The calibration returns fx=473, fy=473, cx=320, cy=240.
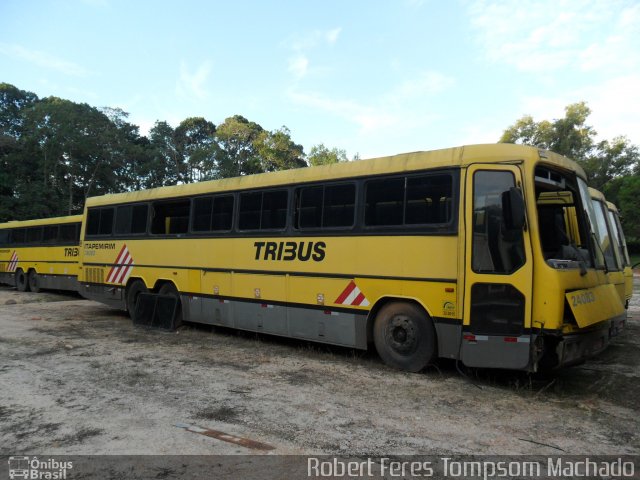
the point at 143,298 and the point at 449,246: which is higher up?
the point at 449,246

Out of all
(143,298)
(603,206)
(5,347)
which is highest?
(603,206)

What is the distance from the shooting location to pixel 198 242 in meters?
10.1

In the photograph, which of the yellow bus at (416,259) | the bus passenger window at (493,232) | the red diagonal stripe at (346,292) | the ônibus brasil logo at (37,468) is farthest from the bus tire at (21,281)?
the bus passenger window at (493,232)

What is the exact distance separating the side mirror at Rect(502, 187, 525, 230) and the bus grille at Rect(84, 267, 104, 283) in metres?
10.7

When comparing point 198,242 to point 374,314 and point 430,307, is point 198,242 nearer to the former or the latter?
point 374,314

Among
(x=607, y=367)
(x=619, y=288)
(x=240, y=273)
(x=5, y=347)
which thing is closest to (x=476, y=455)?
(x=607, y=367)

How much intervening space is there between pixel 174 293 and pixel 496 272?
7.47 m

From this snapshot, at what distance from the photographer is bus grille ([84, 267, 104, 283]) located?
12664 mm

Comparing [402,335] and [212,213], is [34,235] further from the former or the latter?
[402,335]

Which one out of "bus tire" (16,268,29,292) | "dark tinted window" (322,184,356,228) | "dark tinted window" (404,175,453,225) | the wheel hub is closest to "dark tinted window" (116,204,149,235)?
"dark tinted window" (322,184,356,228)

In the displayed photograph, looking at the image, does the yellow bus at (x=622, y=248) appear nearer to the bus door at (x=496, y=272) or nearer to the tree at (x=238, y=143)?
the bus door at (x=496, y=272)

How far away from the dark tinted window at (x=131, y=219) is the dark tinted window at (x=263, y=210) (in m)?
3.53

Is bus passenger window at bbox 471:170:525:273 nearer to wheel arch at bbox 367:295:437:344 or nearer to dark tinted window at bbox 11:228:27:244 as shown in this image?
wheel arch at bbox 367:295:437:344

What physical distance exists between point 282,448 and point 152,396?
2292 mm
